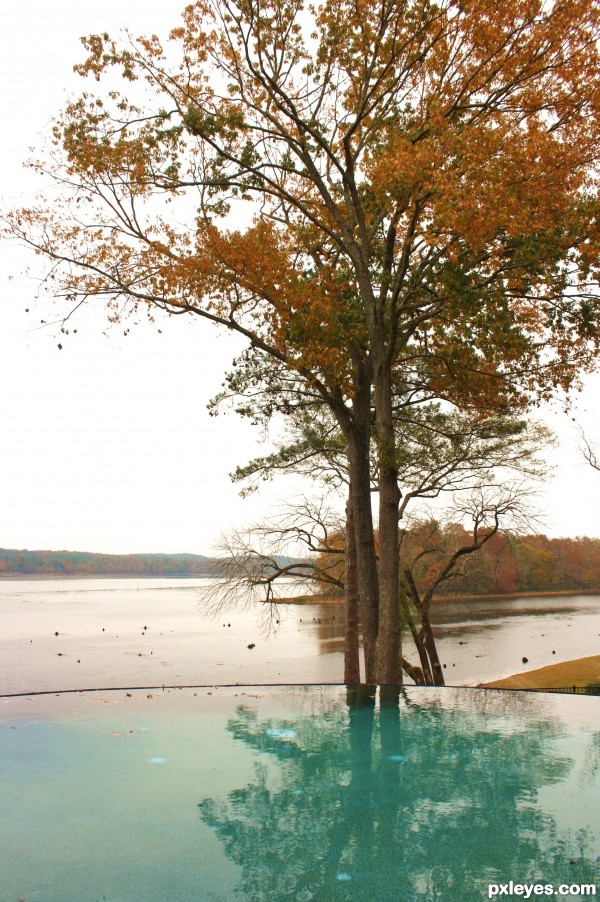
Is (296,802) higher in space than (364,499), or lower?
lower

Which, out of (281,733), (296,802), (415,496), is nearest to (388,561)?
(281,733)

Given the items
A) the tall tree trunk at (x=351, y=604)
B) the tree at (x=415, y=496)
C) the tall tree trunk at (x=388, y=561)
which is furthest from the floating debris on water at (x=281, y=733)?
the tall tree trunk at (x=351, y=604)

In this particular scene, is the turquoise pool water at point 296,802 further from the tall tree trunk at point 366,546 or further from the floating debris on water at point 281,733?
the tall tree trunk at point 366,546

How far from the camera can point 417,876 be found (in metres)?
2.87

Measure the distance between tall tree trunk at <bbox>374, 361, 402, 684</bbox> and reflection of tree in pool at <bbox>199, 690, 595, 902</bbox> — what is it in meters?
2.64

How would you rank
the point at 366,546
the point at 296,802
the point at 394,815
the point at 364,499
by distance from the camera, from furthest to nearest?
the point at 366,546 < the point at 364,499 < the point at 296,802 < the point at 394,815

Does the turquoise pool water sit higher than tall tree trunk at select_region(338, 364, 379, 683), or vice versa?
tall tree trunk at select_region(338, 364, 379, 683)

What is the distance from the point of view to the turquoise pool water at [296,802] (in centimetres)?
287

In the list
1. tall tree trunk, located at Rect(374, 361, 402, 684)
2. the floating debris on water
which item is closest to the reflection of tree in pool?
the floating debris on water

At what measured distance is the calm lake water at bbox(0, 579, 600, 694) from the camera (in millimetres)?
23656

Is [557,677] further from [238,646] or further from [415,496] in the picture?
[238,646]

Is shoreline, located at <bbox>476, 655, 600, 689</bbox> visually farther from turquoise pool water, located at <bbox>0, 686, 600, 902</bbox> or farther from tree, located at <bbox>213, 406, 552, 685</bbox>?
turquoise pool water, located at <bbox>0, 686, 600, 902</bbox>

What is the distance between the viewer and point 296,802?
3.73m

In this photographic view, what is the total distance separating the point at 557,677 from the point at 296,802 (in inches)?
729
